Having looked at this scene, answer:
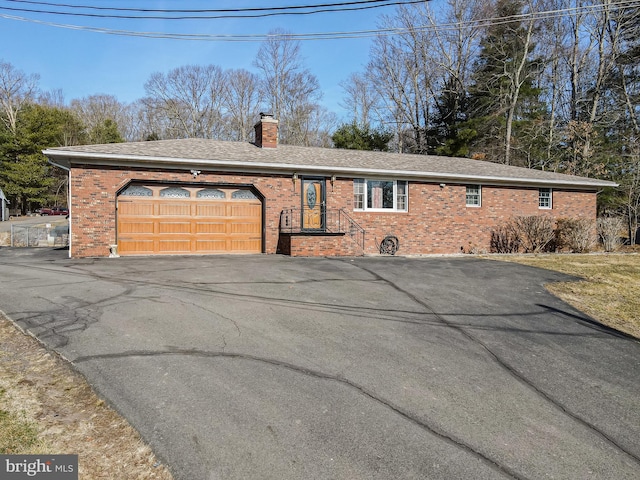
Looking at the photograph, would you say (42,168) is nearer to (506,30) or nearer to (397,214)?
(397,214)

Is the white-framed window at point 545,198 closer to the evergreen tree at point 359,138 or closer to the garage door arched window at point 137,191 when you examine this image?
the evergreen tree at point 359,138

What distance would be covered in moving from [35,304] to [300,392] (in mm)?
4980

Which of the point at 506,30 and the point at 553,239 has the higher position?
the point at 506,30

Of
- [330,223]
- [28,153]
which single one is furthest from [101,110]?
[330,223]

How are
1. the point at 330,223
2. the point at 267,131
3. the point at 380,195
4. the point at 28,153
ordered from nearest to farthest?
the point at 330,223 < the point at 380,195 < the point at 267,131 < the point at 28,153

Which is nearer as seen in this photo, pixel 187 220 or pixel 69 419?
pixel 69 419

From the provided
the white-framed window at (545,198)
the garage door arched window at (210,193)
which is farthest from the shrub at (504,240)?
the garage door arched window at (210,193)

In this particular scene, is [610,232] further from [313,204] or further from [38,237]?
[38,237]

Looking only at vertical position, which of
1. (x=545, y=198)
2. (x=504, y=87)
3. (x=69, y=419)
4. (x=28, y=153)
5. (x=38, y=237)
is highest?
(x=504, y=87)

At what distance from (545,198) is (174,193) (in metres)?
16.0

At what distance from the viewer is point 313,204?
14.8 metres

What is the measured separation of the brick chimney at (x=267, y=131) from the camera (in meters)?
16.3

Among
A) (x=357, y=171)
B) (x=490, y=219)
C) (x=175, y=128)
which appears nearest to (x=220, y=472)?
(x=357, y=171)

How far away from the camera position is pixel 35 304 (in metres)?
6.21
